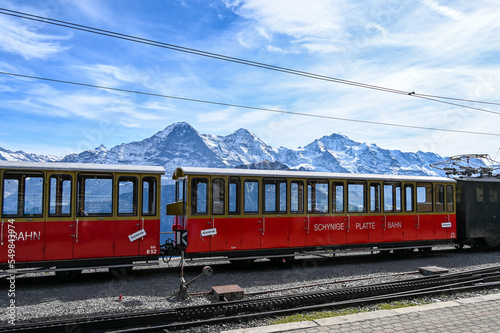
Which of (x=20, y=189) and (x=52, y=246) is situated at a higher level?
(x=20, y=189)

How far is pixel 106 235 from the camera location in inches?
403

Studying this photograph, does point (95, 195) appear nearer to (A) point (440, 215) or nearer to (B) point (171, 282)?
(B) point (171, 282)

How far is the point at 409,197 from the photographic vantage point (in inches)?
573

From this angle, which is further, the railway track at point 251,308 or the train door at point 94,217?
the train door at point 94,217

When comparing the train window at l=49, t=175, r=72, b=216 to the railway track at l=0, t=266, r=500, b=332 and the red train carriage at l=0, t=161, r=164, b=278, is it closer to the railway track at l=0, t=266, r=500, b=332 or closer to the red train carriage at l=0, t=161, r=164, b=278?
the red train carriage at l=0, t=161, r=164, b=278

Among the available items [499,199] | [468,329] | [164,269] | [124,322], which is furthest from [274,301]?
[499,199]

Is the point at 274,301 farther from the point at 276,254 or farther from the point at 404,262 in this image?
the point at 404,262

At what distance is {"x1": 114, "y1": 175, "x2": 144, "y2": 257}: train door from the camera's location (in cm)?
1039

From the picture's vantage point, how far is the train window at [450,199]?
15.5 metres

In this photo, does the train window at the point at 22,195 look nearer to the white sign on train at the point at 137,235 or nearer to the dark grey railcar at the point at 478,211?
the white sign on train at the point at 137,235

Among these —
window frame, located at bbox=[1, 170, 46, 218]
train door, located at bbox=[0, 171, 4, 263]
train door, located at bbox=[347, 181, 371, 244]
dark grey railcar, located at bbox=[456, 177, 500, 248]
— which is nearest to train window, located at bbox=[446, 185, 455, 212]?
dark grey railcar, located at bbox=[456, 177, 500, 248]

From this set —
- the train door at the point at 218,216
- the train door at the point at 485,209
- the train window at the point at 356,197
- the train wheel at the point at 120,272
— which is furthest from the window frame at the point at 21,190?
the train door at the point at 485,209

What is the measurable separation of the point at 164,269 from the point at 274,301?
5.21 meters

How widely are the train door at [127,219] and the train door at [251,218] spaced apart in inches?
121
